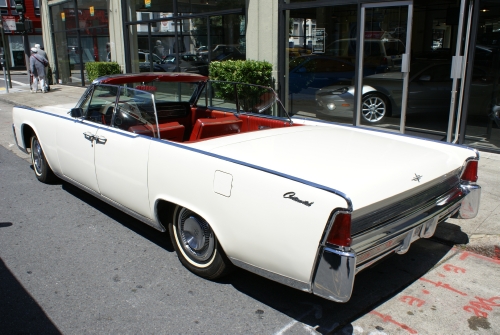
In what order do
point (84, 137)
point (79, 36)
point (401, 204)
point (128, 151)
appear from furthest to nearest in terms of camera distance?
Result: point (79, 36) < point (84, 137) < point (128, 151) < point (401, 204)

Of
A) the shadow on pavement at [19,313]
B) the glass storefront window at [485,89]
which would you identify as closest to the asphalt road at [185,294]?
the shadow on pavement at [19,313]

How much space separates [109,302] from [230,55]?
906cm

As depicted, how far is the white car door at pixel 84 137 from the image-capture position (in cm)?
473

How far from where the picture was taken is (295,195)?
114 inches

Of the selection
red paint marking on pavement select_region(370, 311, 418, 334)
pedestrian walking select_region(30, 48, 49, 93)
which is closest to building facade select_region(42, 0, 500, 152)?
red paint marking on pavement select_region(370, 311, 418, 334)

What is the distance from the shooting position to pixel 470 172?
3893 mm

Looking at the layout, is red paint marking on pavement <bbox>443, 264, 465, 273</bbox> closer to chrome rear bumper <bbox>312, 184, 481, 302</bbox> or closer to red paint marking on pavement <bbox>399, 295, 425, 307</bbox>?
chrome rear bumper <bbox>312, 184, 481, 302</bbox>

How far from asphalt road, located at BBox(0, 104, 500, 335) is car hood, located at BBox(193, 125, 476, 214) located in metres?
0.92

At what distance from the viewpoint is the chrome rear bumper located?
274 centimetres

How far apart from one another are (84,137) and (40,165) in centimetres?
182

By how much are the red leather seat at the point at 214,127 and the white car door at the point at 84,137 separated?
2.84 feet

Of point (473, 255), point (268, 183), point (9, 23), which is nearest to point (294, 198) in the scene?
point (268, 183)

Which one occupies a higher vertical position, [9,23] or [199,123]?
[9,23]

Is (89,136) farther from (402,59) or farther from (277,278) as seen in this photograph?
(402,59)
